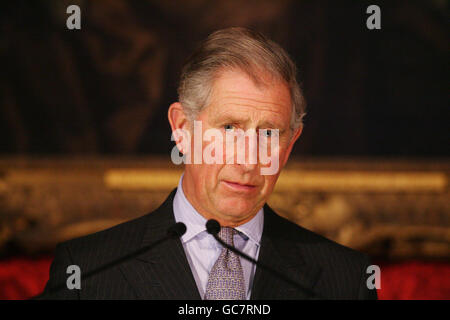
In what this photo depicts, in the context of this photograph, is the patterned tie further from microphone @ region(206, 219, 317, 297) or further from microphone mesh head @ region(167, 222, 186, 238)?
microphone mesh head @ region(167, 222, 186, 238)

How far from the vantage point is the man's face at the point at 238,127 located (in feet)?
6.18

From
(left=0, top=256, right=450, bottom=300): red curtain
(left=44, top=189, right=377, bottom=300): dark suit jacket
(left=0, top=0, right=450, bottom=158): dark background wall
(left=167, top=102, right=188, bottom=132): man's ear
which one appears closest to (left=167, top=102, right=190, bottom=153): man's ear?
(left=167, top=102, right=188, bottom=132): man's ear

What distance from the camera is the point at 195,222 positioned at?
205 cm

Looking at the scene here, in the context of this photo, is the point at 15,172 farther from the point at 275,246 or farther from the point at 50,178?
the point at 275,246

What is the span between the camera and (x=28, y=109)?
5.34m

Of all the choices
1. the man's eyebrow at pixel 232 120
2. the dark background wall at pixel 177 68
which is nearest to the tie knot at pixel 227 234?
the man's eyebrow at pixel 232 120

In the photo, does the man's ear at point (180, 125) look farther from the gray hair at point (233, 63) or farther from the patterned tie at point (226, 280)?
the patterned tie at point (226, 280)

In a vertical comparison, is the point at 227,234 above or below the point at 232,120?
below

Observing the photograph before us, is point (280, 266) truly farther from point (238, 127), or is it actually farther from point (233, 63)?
point (233, 63)

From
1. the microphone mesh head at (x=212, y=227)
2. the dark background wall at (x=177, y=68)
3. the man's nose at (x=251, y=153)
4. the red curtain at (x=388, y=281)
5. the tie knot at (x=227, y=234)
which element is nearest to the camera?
the microphone mesh head at (x=212, y=227)

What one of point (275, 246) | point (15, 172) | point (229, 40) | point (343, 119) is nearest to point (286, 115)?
point (229, 40)

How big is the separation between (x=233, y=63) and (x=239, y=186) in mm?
421

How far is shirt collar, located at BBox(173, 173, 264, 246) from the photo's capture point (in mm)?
2035

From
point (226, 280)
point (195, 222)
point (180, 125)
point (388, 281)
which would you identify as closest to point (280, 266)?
point (226, 280)
